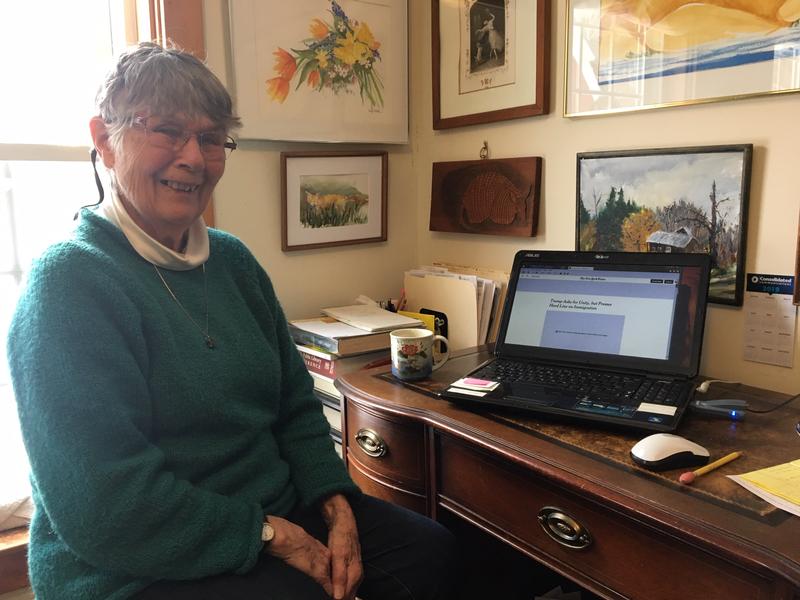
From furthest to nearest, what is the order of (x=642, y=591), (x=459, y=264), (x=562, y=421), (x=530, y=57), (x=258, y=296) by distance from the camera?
(x=459, y=264) → (x=530, y=57) → (x=258, y=296) → (x=562, y=421) → (x=642, y=591)

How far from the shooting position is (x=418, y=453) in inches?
49.2

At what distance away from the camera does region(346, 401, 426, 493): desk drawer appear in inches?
49.3

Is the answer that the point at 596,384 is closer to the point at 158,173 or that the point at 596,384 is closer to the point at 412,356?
the point at 412,356

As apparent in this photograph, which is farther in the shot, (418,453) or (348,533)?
(418,453)

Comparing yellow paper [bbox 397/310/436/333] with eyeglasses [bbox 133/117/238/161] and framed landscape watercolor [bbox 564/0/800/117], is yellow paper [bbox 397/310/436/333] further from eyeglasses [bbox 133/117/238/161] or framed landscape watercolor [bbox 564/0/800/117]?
eyeglasses [bbox 133/117/238/161]

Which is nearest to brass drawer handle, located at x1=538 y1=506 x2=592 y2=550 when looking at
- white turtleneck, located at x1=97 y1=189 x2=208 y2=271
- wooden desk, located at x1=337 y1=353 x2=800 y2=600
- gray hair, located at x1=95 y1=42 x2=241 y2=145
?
wooden desk, located at x1=337 y1=353 x2=800 y2=600

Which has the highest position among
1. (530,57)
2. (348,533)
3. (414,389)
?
(530,57)

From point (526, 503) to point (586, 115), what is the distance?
3.01 ft

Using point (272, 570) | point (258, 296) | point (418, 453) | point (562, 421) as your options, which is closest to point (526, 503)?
point (562, 421)

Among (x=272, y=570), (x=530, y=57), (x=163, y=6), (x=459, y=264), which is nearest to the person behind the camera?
(x=272, y=570)

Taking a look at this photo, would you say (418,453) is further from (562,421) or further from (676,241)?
(676,241)

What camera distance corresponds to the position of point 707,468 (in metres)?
0.92

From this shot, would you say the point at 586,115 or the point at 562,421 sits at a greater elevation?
the point at 586,115

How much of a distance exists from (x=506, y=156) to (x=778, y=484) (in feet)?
3.65
